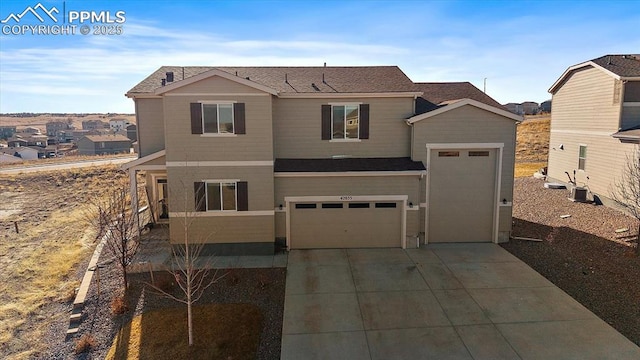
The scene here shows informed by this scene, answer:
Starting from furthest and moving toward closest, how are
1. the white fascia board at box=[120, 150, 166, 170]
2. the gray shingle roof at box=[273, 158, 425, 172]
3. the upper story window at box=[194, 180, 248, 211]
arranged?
the gray shingle roof at box=[273, 158, 425, 172]
the white fascia board at box=[120, 150, 166, 170]
the upper story window at box=[194, 180, 248, 211]

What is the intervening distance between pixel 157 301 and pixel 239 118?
6.69m

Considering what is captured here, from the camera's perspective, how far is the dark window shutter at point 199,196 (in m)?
14.5

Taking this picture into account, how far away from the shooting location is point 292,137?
16094mm

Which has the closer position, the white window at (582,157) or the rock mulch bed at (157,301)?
the rock mulch bed at (157,301)

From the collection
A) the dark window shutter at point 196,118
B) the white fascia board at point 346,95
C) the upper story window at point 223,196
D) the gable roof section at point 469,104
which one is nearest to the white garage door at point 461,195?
the gable roof section at point 469,104

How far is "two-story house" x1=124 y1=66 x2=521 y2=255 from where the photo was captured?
47.1 feet

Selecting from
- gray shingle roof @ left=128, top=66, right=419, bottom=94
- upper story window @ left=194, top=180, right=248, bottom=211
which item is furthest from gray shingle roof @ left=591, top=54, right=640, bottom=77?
upper story window @ left=194, top=180, right=248, bottom=211

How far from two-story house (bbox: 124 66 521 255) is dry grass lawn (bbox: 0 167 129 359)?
13.5ft

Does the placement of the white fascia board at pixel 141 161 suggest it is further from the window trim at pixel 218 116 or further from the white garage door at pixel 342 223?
the white garage door at pixel 342 223

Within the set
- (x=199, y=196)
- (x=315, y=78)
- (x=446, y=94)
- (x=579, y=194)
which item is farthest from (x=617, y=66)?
(x=199, y=196)

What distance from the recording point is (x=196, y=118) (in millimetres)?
14219

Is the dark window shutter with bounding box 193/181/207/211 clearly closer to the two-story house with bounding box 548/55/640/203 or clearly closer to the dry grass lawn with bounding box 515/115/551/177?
the two-story house with bounding box 548/55/640/203

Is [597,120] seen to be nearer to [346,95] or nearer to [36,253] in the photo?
[346,95]

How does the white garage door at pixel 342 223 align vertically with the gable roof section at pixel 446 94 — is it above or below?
below
